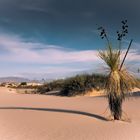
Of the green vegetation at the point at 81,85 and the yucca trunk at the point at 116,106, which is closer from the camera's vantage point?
the yucca trunk at the point at 116,106

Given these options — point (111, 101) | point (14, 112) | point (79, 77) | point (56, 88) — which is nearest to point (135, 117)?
point (111, 101)

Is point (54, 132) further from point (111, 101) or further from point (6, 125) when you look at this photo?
point (111, 101)

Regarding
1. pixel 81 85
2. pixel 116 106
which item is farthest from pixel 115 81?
pixel 81 85

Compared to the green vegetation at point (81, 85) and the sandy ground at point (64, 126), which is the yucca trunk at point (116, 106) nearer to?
the sandy ground at point (64, 126)

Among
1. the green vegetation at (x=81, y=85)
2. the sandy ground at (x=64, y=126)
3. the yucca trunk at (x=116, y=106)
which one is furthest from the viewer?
the green vegetation at (x=81, y=85)

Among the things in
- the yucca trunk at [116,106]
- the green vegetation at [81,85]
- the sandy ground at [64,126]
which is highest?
→ the green vegetation at [81,85]

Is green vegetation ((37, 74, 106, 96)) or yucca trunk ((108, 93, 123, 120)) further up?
green vegetation ((37, 74, 106, 96))

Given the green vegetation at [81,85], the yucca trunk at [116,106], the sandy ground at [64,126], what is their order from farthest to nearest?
the green vegetation at [81,85] → the yucca trunk at [116,106] → the sandy ground at [64,126]

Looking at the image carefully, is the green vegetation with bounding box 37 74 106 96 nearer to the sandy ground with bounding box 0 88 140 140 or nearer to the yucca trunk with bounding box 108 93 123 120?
the sandy ground with bounding box 0 88 140 140

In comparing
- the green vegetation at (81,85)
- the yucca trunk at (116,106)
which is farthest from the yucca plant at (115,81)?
the green vegetation at (81,85)

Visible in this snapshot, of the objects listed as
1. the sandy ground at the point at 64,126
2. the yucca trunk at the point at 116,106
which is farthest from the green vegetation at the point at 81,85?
the yucca trunk at the point at 116,106

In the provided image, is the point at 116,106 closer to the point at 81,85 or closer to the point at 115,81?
the point at 115,81

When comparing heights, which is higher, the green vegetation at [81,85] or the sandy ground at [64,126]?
the green vegetation at [81,85]

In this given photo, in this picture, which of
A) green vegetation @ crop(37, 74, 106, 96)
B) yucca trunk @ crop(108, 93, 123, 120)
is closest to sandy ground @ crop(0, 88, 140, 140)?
yucca trunk @ crop(108, 93, 123, 120)
